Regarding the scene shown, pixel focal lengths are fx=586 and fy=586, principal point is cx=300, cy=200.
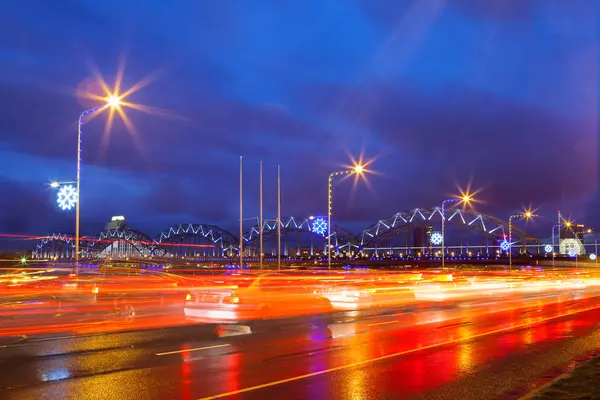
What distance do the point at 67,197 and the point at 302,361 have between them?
60.7 ft

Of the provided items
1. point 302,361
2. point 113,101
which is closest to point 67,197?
point 113,101

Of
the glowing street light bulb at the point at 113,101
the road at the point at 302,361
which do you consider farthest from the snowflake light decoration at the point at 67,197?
the road at the point at 302,361

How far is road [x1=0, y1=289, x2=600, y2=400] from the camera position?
909cm

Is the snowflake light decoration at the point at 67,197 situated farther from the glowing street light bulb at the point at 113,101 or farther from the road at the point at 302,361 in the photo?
the road at the point at 302,361

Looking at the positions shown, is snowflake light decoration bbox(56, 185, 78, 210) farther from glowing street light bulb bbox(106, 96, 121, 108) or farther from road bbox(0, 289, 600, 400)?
road bbox(0, 289, 600, 400)

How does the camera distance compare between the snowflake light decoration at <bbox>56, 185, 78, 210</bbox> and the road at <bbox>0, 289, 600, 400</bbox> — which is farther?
the snowflake light decoration at <bbox>56, 185, 78, 210</bbox>

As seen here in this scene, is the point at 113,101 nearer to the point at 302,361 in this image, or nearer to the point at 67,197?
the point at 67,197

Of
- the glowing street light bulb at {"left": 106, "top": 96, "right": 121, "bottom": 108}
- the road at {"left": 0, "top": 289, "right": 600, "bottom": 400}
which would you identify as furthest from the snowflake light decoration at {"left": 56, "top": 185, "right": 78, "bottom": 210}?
the road at {"left": 0, "top": 289, "right": 600, "bottom": 400}

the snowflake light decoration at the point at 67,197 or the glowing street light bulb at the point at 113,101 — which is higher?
the glowing street light bulb at the point at 113,101

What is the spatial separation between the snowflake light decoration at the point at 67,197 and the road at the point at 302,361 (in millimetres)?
11536

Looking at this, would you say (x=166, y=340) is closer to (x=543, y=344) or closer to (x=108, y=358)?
(x=108, y=358)

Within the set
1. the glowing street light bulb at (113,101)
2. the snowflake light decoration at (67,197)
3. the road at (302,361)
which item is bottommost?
the road at (302,361)

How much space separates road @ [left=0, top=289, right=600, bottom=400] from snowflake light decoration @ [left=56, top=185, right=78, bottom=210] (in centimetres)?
1154

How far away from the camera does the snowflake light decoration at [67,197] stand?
1043 inches
